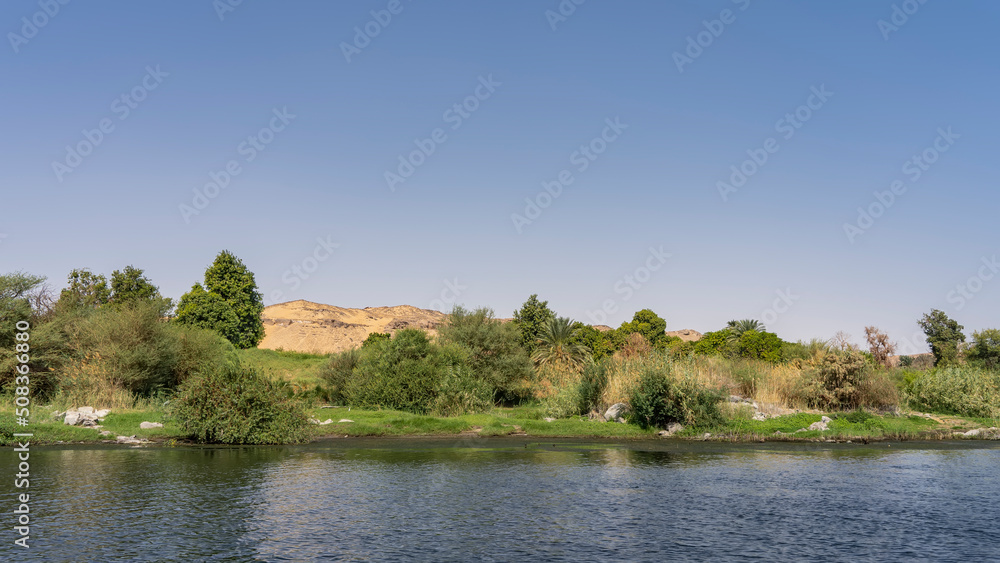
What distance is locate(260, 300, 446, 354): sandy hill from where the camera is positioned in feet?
400

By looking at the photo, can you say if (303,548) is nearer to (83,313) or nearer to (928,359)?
(83,313)

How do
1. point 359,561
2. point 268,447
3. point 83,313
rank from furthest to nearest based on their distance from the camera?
point 83,313, point 268,447, point 359,561

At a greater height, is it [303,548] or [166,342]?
[166,342]

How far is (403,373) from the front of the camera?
124ft

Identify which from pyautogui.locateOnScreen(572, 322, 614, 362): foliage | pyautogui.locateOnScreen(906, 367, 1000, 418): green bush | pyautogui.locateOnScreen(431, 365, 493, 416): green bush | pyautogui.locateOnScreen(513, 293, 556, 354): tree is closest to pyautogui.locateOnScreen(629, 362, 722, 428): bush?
pyautogui.locateOnScreen(431, 365, 493, 416): green bush

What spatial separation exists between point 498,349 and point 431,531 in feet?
121

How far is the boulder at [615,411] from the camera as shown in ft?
112

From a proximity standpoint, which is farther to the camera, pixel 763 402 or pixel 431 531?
pixel 763 402

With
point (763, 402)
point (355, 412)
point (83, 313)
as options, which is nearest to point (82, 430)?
point (355, 412)

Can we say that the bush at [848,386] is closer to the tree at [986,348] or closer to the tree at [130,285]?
the tree at [986,348]

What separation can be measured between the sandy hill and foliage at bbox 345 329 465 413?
228ft

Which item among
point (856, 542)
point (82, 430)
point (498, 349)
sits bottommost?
point (856, 542)

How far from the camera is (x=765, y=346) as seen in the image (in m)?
78.4

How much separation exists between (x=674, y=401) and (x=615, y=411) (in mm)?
3660
